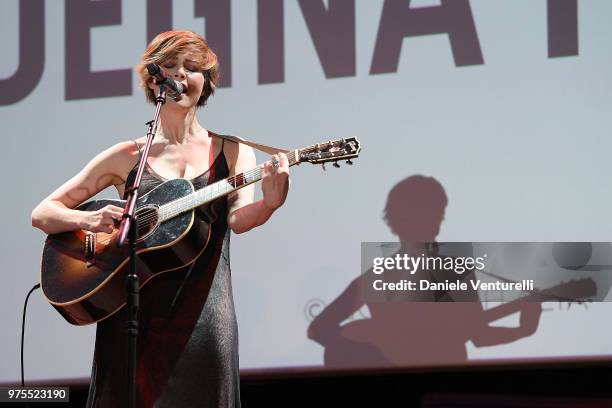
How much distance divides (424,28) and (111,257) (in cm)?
174

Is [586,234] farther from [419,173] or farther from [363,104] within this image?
[363,104]

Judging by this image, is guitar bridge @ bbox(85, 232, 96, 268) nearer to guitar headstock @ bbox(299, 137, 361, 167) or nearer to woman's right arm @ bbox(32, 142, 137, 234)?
woman's right arm @ bbox(32, 142, 137, 234)

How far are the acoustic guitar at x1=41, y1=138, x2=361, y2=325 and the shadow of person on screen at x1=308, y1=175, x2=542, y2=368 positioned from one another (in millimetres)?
960

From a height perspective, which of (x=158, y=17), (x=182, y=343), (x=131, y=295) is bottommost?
(x=182, y=343)

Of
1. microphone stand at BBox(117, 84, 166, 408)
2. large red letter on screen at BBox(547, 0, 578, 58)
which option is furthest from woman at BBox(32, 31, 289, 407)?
large red letter on screen at BBox(547, 0, 578, 58)

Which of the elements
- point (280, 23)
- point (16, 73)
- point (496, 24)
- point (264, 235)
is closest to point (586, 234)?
point (496, 24)

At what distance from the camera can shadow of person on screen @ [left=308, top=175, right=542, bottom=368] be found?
11.9 feet

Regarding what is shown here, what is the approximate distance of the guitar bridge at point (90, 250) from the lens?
112 inches

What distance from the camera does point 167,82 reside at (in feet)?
8.75

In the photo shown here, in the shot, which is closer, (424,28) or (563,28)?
(563,28)

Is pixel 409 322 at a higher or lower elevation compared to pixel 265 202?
lower

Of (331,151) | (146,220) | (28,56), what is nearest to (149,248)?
(146,220)

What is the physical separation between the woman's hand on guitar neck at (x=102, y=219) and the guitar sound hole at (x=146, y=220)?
0.08 meters

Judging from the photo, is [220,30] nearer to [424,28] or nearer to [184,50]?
[424,28]
